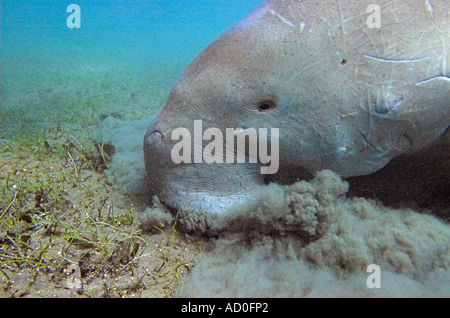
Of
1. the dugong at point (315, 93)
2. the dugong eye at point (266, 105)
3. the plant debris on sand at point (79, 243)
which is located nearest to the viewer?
the plant debris on sand at point (79, 243)

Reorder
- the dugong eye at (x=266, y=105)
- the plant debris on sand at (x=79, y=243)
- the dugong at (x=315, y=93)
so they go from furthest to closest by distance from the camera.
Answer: the dugong eye at (x=266, y=105), the dugong at (x=315, y=93), the plant debris on sand at (x=79, y=243)

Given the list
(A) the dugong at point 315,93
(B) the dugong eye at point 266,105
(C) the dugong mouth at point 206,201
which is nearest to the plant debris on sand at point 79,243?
(C) the dugong mouth at point 206,201

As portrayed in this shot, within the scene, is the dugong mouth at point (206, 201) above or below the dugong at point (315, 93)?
below

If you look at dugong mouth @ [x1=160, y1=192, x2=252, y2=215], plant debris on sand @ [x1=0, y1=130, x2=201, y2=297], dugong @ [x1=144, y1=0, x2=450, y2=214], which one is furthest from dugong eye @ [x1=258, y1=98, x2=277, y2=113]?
plant debris on sand @ [x1=0, y1=130, x2=201, y2=297]

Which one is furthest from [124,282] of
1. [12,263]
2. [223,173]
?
[223,173]

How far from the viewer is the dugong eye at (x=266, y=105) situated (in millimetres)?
2383

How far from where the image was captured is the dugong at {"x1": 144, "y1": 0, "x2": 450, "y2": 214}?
7.48 ft

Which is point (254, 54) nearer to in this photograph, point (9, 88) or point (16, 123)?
point (16, 123)

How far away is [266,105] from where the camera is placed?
7.88 feet

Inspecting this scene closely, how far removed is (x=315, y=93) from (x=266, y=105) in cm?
45

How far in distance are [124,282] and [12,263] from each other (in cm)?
101

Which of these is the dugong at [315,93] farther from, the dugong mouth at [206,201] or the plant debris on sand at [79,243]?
the plant debris on sand at [79,243]

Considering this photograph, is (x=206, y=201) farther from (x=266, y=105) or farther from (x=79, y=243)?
(x=79, y=243)
